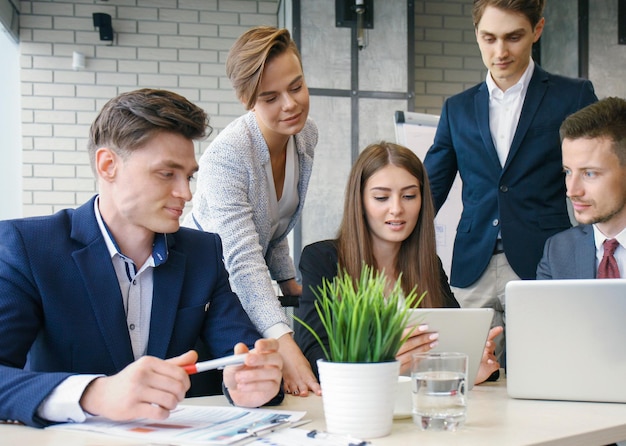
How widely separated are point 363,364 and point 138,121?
0.78 meters

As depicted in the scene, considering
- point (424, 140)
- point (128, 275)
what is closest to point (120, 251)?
point (128, 275)

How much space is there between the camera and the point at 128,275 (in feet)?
5.24

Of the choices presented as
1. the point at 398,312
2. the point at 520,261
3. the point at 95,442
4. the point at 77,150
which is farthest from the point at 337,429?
the point at 77,150

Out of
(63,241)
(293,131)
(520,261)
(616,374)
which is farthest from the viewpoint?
(520,261)

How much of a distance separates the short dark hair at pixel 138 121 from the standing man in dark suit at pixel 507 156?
124cm

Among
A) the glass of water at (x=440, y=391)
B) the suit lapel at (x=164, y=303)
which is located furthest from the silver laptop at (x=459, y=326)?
the suit lapel at (x=164, y=303)

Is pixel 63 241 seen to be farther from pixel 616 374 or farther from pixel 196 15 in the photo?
pixel 196 15

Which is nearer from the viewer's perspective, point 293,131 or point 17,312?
point 17,312

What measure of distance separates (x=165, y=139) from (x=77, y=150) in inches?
176

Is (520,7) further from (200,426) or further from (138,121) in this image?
(200,426)

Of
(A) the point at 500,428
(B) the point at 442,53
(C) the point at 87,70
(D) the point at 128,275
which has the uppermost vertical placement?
(B) the point at 442,53

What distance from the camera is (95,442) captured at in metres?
1.10

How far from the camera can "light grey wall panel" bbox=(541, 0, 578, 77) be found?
228 inches

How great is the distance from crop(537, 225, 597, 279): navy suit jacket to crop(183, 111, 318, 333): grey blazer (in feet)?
2.56
